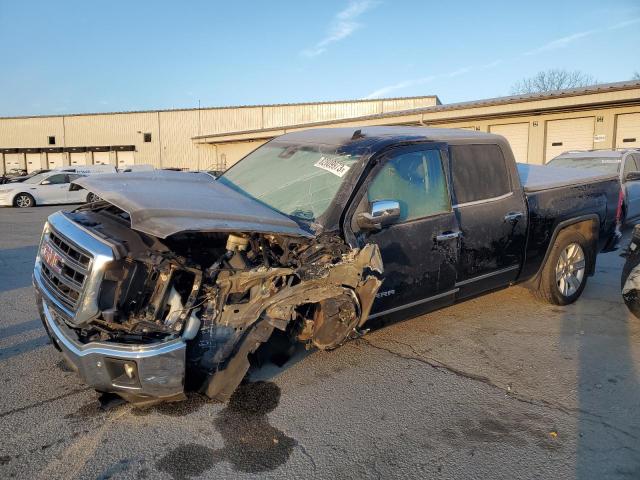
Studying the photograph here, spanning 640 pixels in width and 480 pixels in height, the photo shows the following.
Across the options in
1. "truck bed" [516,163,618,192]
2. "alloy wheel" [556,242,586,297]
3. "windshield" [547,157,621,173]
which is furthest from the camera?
"windshield" [547,157,621,173]

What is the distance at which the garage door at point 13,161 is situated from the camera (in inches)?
1876

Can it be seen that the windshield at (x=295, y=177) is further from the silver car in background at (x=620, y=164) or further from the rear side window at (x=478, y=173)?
the silver car in background at (x=620, y=164)

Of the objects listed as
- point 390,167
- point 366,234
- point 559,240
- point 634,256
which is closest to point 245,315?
point 366,234

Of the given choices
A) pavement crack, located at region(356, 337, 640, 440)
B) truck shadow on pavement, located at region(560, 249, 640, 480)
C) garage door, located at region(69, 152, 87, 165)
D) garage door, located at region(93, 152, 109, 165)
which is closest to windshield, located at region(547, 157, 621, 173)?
truck shadow on pavement, located at region(560, 249, 640, 480)

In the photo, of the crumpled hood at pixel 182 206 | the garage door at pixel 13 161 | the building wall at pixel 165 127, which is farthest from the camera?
the garage door at pixel 13 161

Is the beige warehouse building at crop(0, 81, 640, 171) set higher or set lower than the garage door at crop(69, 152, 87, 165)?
higher

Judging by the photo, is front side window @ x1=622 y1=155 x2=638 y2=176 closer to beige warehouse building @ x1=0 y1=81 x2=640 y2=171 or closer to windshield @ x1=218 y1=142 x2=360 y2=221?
windshield @ x1=218 y1=142 x2=360 y2=221

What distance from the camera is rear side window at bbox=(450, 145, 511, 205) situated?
4398mm

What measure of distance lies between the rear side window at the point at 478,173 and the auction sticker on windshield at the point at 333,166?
113cm

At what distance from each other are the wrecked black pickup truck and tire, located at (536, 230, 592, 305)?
0.30m

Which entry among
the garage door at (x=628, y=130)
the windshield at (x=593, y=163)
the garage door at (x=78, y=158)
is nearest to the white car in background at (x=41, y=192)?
the windshield at (x=593, y=163)

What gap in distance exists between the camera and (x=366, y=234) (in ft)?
11.7

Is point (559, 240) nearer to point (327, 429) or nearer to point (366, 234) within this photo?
point (366, 234)

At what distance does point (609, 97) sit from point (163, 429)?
17.6 m
